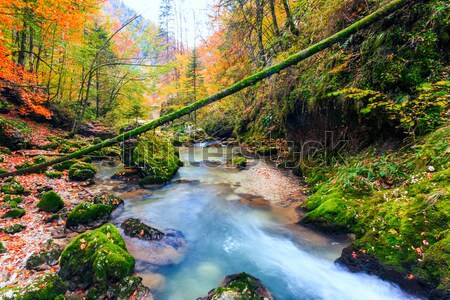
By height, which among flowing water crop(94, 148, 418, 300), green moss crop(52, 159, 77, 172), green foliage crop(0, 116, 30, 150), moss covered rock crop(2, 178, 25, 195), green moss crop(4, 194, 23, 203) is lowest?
flowing water crop(94, 148, 418, 300)

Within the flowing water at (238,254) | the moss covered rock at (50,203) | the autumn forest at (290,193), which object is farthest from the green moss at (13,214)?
the flowing water at (238,254)

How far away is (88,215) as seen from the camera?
507 centimetres

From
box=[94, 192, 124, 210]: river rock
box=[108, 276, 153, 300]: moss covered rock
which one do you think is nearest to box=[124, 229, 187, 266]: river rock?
box=[108, 276, 153, 300]: moss covered rock

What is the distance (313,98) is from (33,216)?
819 cm

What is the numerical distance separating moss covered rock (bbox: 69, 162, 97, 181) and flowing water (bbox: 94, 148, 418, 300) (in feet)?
7.62

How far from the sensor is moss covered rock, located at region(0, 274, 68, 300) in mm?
2648

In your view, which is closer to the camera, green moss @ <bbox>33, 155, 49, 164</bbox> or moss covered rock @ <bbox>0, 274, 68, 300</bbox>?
moss covered rock @ <bbox>0, 274, 68, 300</bbox>

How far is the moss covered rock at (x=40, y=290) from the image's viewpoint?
265cm

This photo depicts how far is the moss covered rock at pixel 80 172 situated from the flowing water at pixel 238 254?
2.32 m

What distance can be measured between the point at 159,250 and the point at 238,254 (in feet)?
5.32

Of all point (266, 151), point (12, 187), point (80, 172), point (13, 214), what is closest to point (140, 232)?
point (13, 214)

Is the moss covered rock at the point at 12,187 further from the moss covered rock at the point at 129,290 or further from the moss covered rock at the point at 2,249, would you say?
the moss covered rock at the point at 129,290

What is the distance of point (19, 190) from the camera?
601cm

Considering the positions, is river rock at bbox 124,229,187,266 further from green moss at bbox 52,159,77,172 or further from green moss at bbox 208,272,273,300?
green moss at bbox 52,159,77,172
